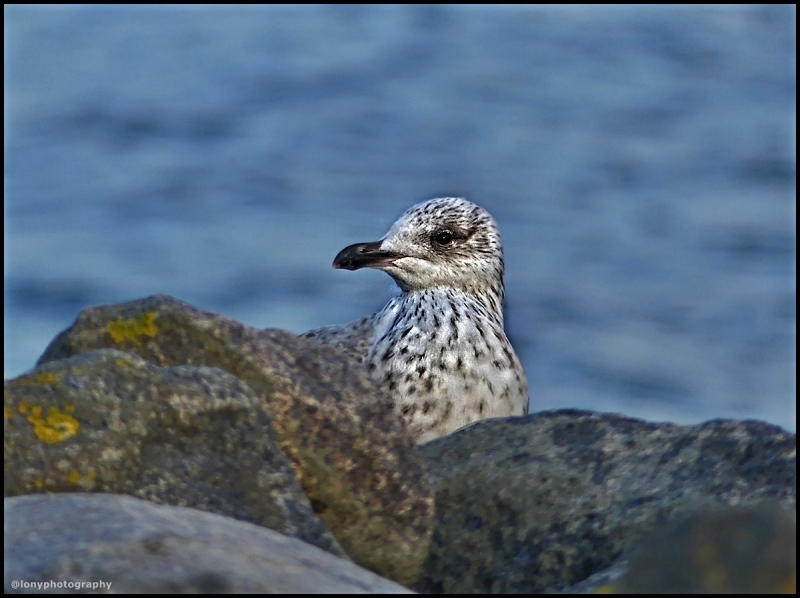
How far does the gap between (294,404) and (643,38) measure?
53.6 ft

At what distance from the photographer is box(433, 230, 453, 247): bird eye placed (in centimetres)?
790

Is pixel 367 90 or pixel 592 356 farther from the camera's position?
pixel 367 90

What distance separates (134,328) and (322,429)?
747 millimetres

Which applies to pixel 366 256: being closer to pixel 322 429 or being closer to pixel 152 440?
pixel 322 429

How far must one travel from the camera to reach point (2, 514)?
3.86m

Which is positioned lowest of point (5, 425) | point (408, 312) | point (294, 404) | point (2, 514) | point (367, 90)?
point (2, 514)

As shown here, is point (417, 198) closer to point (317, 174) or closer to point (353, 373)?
point (317, 174)

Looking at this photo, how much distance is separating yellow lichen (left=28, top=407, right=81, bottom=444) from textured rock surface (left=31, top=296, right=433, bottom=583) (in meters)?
0.70

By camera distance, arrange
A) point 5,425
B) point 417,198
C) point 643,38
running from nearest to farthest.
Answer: point 5,425 < point 417,198 < point 643,38

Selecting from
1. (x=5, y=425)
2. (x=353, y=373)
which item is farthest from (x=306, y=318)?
(x=5, y=425)

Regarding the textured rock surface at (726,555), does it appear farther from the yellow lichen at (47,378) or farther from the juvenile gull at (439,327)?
the juvenile gull at (439,327)

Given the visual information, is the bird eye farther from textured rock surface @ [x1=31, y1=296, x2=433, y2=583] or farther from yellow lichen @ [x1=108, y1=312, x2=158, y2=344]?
yellow lichen @ [x1=108, y1=312, x2=158, y2=344]

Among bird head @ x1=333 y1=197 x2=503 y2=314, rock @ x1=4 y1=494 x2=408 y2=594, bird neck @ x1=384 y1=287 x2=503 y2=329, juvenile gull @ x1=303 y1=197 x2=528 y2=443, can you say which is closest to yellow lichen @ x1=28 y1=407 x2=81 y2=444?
rock @ x1=4 y1=494 x2=408 y2=594

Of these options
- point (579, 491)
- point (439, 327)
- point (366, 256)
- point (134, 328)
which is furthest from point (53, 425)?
point (366, 256)
